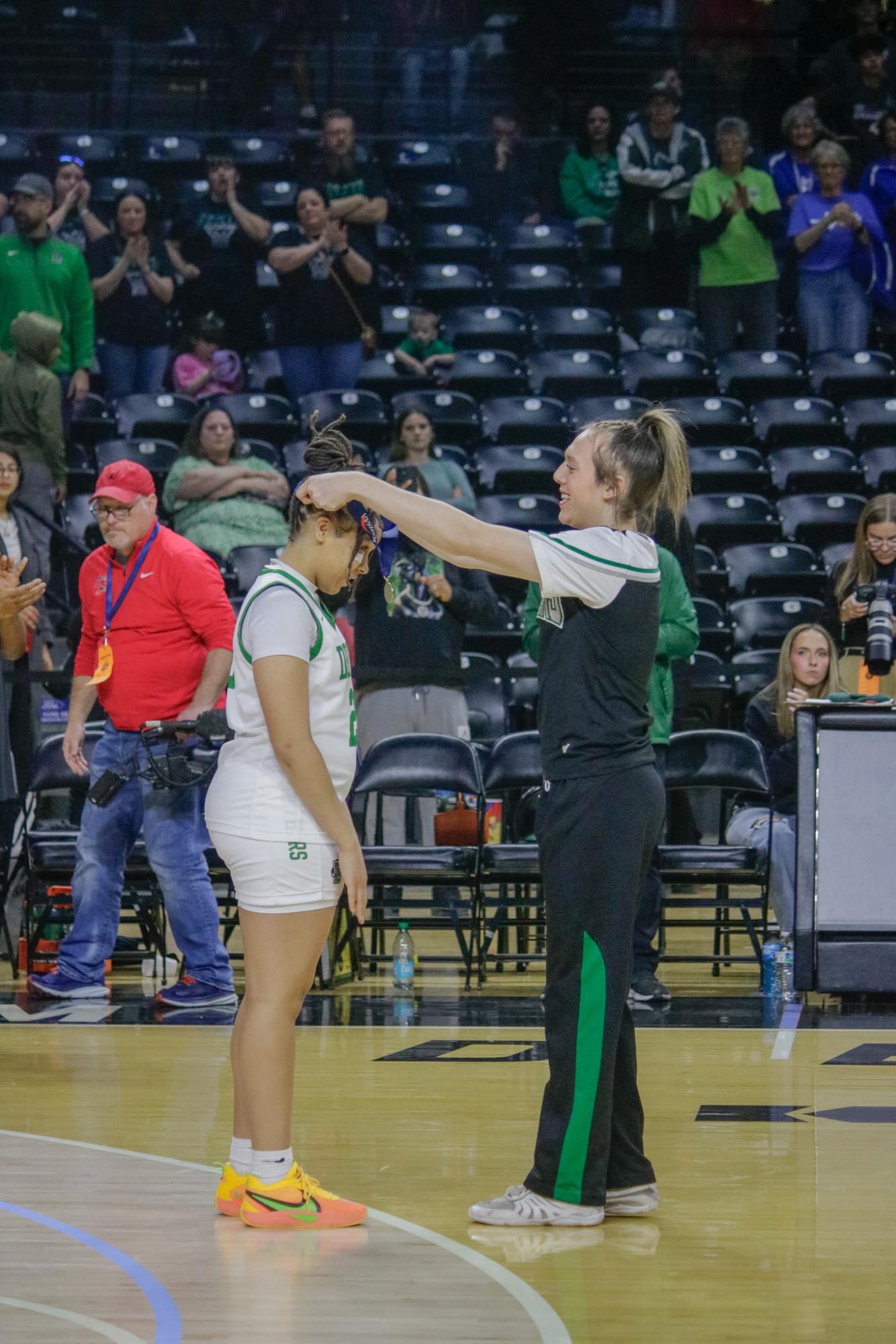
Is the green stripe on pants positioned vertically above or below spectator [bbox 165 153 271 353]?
below

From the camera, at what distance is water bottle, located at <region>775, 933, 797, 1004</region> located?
747 cm

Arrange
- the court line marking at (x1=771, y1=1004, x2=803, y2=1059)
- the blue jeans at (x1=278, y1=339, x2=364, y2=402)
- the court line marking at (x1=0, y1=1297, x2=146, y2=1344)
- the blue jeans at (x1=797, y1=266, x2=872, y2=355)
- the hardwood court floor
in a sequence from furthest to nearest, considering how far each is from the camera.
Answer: the blue jeans at (x1=797, y1=266, x2=872, y2=355), the blue jeans at (x1=278, y1=339, x2=364, y2=402), the court line marking at (x1=771, y1=1004, x2=803, y2=1059), the hardwood court floor, the court line marking at (x1=0, y1=1297, x2=146, y2=1344)

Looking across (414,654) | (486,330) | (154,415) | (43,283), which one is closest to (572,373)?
(486,330)

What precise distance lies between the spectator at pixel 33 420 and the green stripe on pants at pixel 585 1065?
6.96m

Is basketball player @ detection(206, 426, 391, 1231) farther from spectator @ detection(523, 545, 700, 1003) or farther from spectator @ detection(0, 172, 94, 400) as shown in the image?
spectator @ detection(0, 172, 94, 400)

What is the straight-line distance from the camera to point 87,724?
333 inches

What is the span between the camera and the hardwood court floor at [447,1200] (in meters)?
3.12

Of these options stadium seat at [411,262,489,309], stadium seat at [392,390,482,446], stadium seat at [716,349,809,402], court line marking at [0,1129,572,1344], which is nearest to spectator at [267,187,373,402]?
stadium seat at [392,390,482,446]

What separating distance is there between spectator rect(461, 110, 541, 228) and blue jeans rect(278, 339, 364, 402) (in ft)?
9.43

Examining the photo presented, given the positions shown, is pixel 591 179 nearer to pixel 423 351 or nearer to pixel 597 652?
pixel 423 351

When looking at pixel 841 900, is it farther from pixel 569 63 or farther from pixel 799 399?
pixel 569 63

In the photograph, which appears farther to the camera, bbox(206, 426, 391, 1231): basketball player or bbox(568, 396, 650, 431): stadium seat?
bbox(568, 396, 650, 431): stadium seat

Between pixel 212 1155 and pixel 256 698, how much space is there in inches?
52.9

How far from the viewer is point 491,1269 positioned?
3410 mm
